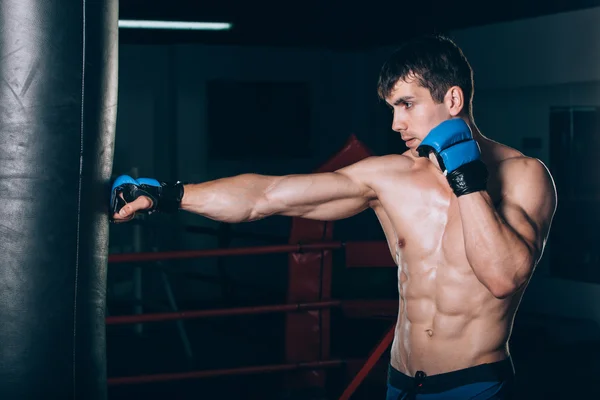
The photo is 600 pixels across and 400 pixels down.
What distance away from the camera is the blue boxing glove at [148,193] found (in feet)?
5.50

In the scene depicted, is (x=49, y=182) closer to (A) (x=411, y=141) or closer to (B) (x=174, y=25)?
(A) (x=411, y=141)

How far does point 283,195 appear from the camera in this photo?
1945 millimetres

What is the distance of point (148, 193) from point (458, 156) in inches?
27.5

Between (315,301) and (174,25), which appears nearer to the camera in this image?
(315,301)

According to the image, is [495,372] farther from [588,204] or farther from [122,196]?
[588,204]

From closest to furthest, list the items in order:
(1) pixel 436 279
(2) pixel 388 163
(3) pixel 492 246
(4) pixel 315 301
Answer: (3) pixel 492 246 → (1) pixel 436 279 → (2) pixel 388 163 → (4) pixel 315 301

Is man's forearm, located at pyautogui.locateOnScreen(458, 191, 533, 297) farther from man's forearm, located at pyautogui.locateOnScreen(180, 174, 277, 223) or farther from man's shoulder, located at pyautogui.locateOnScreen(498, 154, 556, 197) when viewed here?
man's forearm, located at pyautogui.locateOnScreen(180, 174, 277, 223)

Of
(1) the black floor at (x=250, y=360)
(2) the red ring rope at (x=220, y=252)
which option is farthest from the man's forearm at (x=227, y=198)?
(1) the black floor at (x=250, y=360)

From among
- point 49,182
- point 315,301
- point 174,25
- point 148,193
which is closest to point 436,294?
point 148,193

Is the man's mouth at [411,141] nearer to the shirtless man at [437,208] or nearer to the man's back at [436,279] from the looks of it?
the shirtless man at [437,208]

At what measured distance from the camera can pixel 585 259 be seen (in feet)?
19.9

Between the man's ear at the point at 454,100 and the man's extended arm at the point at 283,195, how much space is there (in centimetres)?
28

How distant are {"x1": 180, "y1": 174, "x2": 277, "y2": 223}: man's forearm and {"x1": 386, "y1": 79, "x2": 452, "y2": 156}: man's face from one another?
380mm

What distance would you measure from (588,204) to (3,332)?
5417mm
